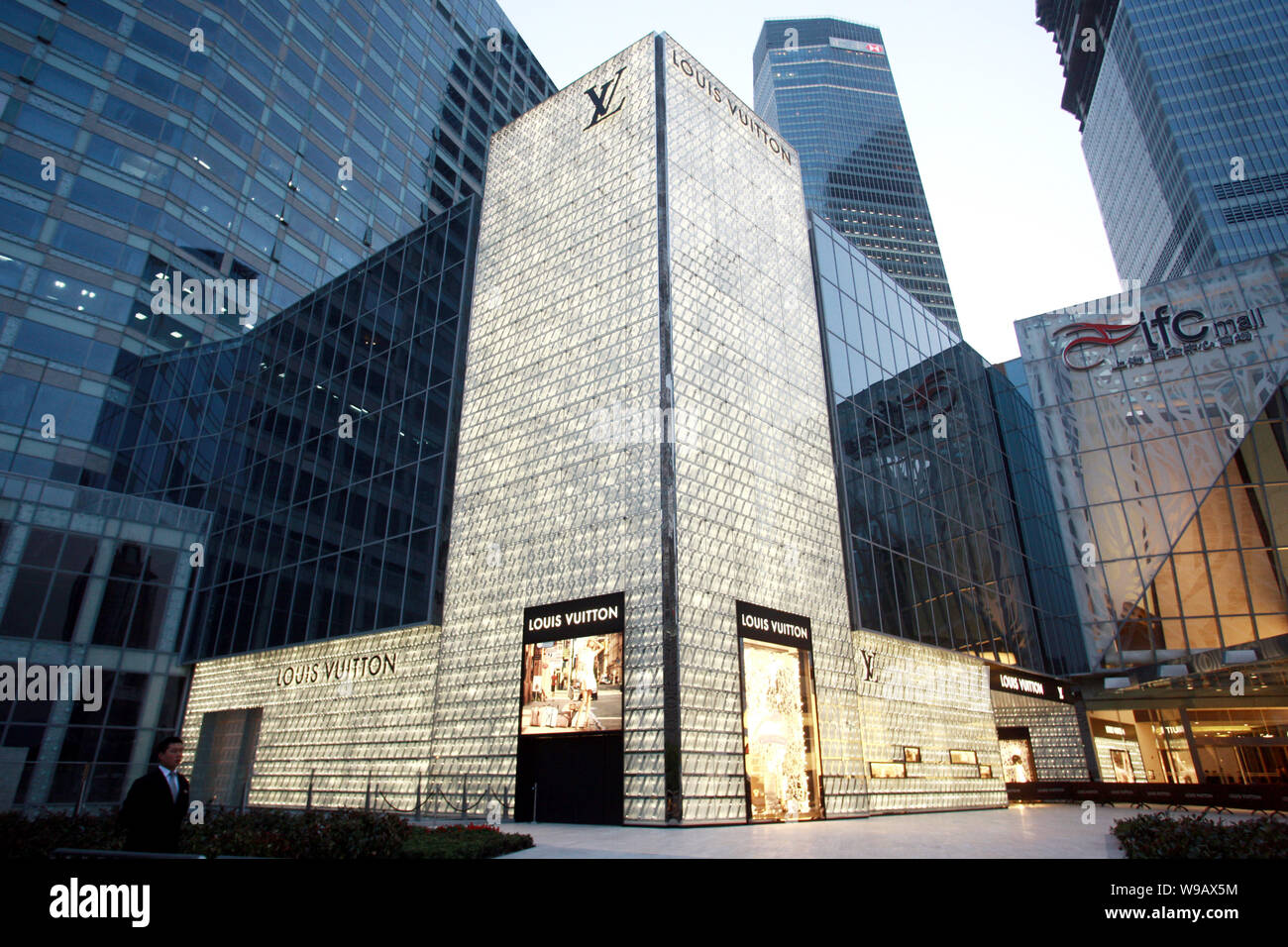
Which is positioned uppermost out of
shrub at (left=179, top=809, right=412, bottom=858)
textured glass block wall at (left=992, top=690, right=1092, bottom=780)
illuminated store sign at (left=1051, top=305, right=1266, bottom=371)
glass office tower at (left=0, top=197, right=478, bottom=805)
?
illuminated store sign at (left=1051, top=305, right=1266, bottom=371)

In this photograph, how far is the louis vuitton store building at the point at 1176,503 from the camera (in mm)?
35531

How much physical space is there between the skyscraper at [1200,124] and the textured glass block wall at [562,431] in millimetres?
110123

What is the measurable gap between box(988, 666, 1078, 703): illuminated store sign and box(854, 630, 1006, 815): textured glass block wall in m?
0.50

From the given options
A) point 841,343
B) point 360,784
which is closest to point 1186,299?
point 841,343

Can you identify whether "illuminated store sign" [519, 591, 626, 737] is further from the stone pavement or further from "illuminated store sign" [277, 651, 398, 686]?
"illuminated store sign" [277, 651, 398, 686]

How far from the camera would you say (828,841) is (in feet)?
46.3

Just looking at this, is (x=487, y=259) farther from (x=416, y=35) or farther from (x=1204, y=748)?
(x=416, y=35)

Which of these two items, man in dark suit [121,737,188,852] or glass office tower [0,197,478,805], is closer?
man in dark suit [121,737,188,852]

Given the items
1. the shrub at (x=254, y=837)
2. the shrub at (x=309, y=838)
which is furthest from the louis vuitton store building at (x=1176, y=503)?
the shrub at (x=254, y=837)

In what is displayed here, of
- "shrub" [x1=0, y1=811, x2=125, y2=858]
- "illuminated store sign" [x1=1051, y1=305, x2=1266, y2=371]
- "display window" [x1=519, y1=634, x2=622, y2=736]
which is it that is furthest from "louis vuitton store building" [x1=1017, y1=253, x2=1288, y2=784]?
"shrub" [x1=0, y1=811, x2=125, y2=858]

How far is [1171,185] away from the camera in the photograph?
122938mm

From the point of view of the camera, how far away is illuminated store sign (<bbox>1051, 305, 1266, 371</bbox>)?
126 ft

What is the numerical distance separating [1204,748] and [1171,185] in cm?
11958

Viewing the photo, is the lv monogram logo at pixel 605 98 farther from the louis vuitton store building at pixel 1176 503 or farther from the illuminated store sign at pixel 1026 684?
the illuminated store sign at pixel 1026 684
